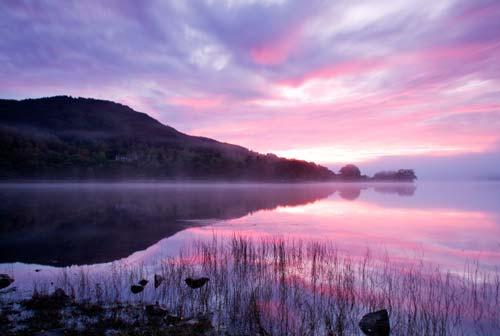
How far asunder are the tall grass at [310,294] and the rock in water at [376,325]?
0.74 ft

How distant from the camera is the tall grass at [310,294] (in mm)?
9211

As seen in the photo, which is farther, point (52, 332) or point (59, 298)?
point (59, 298)

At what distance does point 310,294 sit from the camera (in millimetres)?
11812

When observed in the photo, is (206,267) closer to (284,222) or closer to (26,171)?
(284,222)

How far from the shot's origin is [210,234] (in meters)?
24.9

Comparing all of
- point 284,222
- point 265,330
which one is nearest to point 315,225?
Answer: point 284,222

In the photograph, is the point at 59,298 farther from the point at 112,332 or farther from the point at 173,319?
the point at 173,319

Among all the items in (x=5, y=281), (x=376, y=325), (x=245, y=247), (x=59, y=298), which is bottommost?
(x=5, y=281)

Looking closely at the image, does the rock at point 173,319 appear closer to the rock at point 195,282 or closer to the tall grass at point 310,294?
the tall grass at point 310,294

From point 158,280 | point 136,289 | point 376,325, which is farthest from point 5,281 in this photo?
point 376,325

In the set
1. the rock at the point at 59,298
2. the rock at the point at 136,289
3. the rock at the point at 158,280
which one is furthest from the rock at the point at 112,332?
the rock at the point at 158,280

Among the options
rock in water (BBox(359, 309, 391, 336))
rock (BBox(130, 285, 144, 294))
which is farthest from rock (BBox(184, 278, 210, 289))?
rock in water (BBox(359, 309, 391, 336))

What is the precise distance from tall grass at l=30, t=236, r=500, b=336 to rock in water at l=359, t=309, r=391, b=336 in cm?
23

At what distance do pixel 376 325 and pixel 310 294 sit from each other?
323 cm
